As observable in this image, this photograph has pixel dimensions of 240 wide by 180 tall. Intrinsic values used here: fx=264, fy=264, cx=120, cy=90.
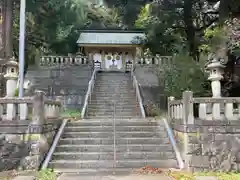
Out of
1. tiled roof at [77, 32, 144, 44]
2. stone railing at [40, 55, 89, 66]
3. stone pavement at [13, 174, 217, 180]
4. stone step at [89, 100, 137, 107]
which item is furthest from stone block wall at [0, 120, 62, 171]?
tiled roof at [77, 32, 144, 44]

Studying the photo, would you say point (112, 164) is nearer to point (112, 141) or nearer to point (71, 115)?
point (112, 141)

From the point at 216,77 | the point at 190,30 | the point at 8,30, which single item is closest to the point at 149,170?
the point at 216,77

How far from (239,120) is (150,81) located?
8.85 metres

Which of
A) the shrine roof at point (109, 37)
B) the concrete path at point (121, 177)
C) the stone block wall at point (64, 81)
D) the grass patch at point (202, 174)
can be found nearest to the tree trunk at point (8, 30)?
the stone block wall at point (64, 81)

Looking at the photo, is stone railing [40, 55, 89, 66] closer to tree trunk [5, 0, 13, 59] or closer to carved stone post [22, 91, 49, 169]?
tree trunk [5, 0, 13, 59]

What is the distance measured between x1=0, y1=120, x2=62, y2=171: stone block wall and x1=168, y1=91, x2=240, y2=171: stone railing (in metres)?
3.80

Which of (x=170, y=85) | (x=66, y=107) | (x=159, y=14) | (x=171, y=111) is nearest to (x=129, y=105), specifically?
(x=170, y=85)

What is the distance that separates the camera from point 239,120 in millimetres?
6812

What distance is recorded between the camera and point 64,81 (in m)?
15.9

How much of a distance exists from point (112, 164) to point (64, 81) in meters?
9.71

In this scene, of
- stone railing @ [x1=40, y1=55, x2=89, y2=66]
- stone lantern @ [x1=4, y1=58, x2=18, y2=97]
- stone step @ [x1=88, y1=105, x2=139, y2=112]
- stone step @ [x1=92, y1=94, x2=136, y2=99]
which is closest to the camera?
stone lantern @ [x1=4, y1=58, x2=18, y2=97]

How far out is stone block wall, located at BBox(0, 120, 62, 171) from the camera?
6590mm

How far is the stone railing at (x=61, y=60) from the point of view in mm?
17500

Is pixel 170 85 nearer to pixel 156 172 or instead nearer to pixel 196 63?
pixel 196 63
